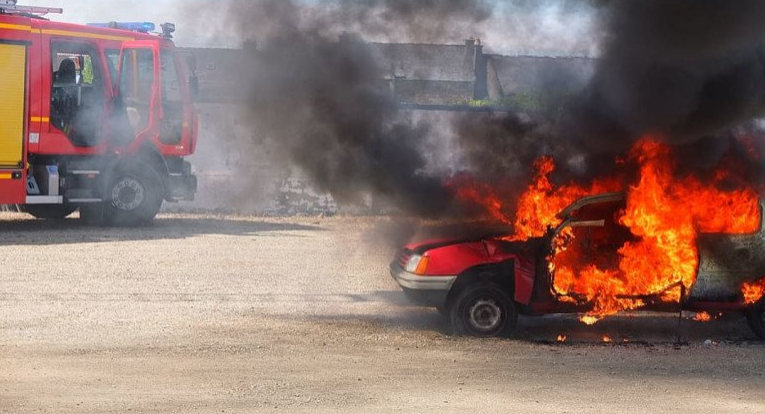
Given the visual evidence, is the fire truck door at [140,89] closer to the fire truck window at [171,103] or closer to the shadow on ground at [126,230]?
the fire truck window at [171,103]

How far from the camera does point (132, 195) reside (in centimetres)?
2045

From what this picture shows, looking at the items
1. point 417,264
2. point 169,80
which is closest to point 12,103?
point 169,80

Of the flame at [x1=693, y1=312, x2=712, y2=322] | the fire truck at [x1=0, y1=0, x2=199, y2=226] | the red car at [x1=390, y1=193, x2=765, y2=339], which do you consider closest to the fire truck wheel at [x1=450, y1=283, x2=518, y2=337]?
the red car at [x1=390, y1=193, x2=765, y2=339]

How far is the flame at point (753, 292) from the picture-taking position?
10.3 meters

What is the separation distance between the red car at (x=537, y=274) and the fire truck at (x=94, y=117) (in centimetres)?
1054

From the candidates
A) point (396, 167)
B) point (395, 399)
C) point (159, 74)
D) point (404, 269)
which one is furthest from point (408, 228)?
point (159, 74)

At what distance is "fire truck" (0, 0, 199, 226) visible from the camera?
61.2 feet

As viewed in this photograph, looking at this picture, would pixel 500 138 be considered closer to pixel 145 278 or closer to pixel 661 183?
pixel 661 183

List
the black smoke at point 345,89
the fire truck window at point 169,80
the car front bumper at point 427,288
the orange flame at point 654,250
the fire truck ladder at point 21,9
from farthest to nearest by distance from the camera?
the fire truck window at point 169,80 < the fire truck ladder at point 21,9 < the black smoke at point 345,89 < the car front bumper at point 427,288 < the orange flame at point 654,250

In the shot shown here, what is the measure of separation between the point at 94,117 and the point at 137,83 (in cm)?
99

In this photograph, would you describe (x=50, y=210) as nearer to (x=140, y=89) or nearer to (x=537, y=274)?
(x=140, y=89)

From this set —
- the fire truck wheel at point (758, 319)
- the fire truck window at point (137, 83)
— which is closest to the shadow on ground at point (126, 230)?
the fire truck window at point (137, 83)

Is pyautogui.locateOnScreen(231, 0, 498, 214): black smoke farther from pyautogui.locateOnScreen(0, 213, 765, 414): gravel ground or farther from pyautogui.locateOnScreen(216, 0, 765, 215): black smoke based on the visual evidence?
pyautogui.locateOnScreen(0, 213, 765, 414): gravel ground

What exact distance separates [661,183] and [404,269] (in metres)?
2.69
